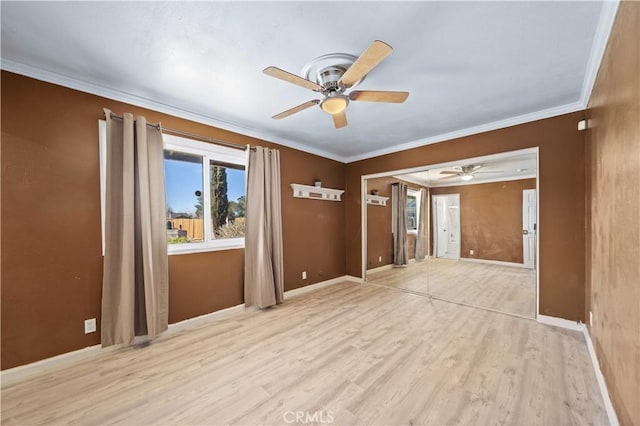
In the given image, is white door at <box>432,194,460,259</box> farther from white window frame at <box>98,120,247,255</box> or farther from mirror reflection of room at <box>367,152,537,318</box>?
white window frame at <box>98,120,247,255</box>

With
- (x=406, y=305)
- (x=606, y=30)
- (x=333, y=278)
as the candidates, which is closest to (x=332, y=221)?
(x=333, y=278)

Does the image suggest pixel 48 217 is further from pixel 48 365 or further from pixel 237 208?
pixel 237 208

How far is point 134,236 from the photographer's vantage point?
7.56 feet

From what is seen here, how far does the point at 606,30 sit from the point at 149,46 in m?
3.08

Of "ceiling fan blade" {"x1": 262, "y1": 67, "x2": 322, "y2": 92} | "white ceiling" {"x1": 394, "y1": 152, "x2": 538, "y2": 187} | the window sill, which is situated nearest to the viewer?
"ceiling fan blade" {"x1": 262, "y1": 67, "x2": 322, "y2": 92}

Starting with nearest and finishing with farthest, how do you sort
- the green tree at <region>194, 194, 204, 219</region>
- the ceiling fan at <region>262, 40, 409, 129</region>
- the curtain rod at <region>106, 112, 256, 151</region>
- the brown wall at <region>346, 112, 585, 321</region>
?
the ceiling fan at <region>262, 40, 409, 129</region>, the curtain rod at <region>106, 112, 256, 151</region>, the brown wall at <region>346, 112, 585, 321</region>, the green tree at <region>194, 194, 204, 219</region>

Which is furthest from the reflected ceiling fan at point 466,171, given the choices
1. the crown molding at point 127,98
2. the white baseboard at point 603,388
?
the crown molding at point 127,98

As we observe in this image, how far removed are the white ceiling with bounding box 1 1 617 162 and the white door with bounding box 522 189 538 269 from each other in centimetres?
101

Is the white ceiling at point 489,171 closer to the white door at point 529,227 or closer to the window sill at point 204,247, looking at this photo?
the white door at point 529,227

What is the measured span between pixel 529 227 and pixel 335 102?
3193 mm

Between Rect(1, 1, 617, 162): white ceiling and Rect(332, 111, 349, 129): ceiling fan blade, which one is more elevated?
Rect(1, 1, 617, 162): white ceiling

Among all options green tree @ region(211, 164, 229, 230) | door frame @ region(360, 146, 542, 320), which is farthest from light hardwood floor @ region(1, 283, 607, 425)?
green tree @ region(211, 164, 229, 230)

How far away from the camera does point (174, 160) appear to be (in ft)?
9.04

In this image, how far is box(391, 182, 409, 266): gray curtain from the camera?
4.33 m
